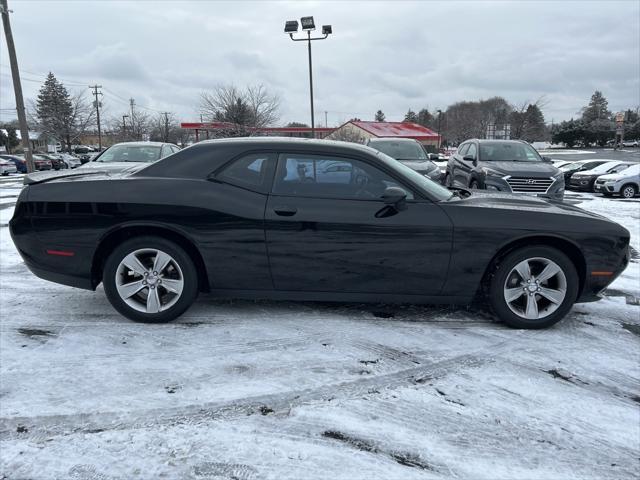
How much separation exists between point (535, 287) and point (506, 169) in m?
6.46

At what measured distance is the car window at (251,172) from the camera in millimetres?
3730

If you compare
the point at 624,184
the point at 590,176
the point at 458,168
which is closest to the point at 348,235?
the point at 458,168

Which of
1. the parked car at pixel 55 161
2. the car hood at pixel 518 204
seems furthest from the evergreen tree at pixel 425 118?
the car hood at pixel 518 204

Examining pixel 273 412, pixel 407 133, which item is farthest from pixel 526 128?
pixel 273 412

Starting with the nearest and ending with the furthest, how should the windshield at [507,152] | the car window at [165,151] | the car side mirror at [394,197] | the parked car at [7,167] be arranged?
the car side mirror at [394,197] < the car window at [165,151] < the windshield at [507,152] < the parked car at [7,167]

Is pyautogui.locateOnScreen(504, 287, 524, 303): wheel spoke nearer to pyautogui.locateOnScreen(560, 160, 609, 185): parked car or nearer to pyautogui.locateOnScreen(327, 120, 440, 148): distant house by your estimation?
pyautogui.locateOnScreen(560, 160, 609, 185): parked car

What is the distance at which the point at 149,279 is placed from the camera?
12.2 feet

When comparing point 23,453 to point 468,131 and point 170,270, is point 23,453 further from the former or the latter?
point 468,131

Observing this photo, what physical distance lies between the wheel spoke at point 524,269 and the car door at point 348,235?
23.3 inches

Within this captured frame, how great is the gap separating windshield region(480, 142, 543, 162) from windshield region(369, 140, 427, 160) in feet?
4.76

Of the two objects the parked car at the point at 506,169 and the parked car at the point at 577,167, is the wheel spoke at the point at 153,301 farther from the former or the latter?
the parked car at the point at 577,167

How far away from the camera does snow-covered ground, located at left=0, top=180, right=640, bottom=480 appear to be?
7.23ft

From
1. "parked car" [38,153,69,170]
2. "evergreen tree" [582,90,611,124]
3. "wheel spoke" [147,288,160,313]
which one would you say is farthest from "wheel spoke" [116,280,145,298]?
"evergreen tree" [582,90,611,124]

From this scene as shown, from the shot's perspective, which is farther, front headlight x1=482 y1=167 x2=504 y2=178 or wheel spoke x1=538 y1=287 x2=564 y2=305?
front headlight x1=482 y1=167 x2=504 y2=178
